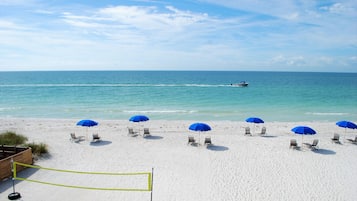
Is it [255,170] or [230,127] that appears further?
[230,127]

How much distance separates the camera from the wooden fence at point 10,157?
920 centimetres

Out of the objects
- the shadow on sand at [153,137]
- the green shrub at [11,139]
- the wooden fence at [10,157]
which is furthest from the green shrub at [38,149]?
the shadow on sand at [153,137]

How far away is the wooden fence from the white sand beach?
17.6 inches

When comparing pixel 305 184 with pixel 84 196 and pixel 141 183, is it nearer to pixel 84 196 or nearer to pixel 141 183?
pixel 141 183

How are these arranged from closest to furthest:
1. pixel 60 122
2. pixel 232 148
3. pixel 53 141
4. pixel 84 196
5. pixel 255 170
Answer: pixel 84 196
pixel 255 170
pixel 232 148
pixel 53 141
pixel 60 122

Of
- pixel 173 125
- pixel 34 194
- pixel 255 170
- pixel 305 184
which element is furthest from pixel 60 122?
pixel 305 184

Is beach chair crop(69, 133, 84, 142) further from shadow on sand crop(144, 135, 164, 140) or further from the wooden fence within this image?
shadow on sand crop(144, 135, 164, 140)

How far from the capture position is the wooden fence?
30.2 ft

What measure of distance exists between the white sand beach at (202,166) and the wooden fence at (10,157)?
1.47 feet

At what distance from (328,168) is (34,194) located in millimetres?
11787

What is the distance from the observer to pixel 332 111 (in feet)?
89.2

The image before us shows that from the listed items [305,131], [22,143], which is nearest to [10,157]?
[22,143]

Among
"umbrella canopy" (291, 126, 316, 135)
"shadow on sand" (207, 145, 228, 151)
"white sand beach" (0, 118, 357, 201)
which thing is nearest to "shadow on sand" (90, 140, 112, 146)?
"white sand beach" (0, 118, 357, 201)

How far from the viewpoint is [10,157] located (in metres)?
9.47
